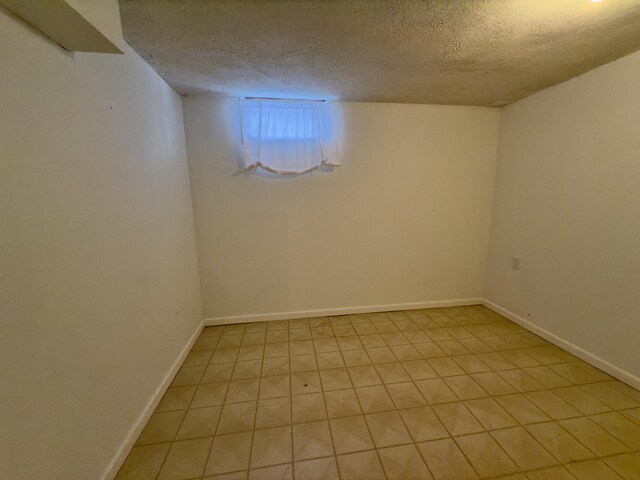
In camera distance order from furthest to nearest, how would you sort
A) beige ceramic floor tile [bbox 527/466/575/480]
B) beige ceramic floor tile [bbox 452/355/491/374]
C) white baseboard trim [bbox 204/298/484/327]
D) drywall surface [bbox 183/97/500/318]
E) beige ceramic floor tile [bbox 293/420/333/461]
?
white baseboard trim [bbox 204/298/484/327] → drywall surface [bbox 183/97/500/318] → beige ceramic floor tile [bbox 452/355/491/374] → beige ceramic floor tile [bbox 293/420/333/461] → beige ceramic floor tile [bbox 527/466/575/480]

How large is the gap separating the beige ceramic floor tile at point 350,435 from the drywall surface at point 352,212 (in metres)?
1.31

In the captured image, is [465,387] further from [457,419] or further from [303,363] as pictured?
[303,363]

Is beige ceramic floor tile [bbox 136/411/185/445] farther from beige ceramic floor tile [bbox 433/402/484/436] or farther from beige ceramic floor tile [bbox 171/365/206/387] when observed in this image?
beige ceramic floor tile [bbox 433/402/484/436]

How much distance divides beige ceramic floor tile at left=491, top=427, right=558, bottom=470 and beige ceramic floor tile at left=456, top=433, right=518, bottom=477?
0.04 m

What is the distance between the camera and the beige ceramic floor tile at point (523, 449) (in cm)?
121

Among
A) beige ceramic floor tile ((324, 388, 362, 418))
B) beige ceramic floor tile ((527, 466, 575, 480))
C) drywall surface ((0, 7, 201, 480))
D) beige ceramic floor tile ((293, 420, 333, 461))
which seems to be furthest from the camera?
beige ceramic floor tile ((324, 388, 362, 418))

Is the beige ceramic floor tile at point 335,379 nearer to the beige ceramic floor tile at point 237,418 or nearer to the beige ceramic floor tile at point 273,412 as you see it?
the beige ceramic floor tile at point 273,412

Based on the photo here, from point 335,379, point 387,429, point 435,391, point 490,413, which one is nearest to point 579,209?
point 490,413

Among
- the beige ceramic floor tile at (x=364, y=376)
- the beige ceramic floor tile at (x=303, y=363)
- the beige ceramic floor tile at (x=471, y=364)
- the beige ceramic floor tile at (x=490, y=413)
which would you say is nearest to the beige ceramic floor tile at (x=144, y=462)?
the beige ceramic floor tile at (x=303, y=363)

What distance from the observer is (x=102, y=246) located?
3.80 ft

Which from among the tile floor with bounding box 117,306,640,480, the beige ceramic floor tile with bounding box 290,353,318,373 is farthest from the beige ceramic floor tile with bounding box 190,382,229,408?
the beige ceramic floor tile with bounding box 290,353,318,373

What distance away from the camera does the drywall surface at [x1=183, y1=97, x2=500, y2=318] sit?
238 centimetres

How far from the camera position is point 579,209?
194 centimetres

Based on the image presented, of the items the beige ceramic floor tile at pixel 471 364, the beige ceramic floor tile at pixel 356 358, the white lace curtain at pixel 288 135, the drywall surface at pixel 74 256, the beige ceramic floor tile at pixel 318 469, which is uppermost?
the white lace curtain at pixel 288 135
